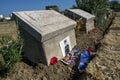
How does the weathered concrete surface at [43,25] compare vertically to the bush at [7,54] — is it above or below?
above

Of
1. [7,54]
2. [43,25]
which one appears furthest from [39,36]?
[7,54]

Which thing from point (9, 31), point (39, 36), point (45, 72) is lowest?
point (9, 31)

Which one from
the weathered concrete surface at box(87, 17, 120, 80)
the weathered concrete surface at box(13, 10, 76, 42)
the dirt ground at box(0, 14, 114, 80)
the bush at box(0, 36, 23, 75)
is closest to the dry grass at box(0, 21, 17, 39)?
the weathered concrete surface at box(13, 10, 76, 42)

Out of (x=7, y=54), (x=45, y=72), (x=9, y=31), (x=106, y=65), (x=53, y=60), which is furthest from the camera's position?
(x=9, y=31)

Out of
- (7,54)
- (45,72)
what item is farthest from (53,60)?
(7,54)

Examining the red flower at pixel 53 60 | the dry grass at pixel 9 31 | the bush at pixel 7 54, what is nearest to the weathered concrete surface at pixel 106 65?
the red flower at pixel 53 60

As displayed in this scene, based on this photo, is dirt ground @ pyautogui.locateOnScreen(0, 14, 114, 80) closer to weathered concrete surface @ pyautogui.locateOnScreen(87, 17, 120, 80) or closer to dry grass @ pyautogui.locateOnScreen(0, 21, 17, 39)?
weathered concrete surface @ pyautogui.locateOnScreen(87, 17, 120, 80)

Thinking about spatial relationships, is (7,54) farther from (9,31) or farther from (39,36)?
(9,31)

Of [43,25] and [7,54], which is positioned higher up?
[43,25]

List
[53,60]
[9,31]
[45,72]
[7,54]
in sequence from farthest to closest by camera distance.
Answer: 1. [9,31]
2. [53,60]
3. [45,72]
4. [7,54]

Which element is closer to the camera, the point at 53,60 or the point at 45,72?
the point at 45,72

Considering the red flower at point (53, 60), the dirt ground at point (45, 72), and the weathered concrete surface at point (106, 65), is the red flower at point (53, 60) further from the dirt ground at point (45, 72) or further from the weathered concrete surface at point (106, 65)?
the weathered concrete surface at point (106, 65)

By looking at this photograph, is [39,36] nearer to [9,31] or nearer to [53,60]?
[53,60]

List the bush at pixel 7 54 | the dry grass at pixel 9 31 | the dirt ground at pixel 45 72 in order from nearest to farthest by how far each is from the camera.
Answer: the bush at pixel 7 54
the dirt ground at pixel 45 72
the dry grass at pixel 9 31
